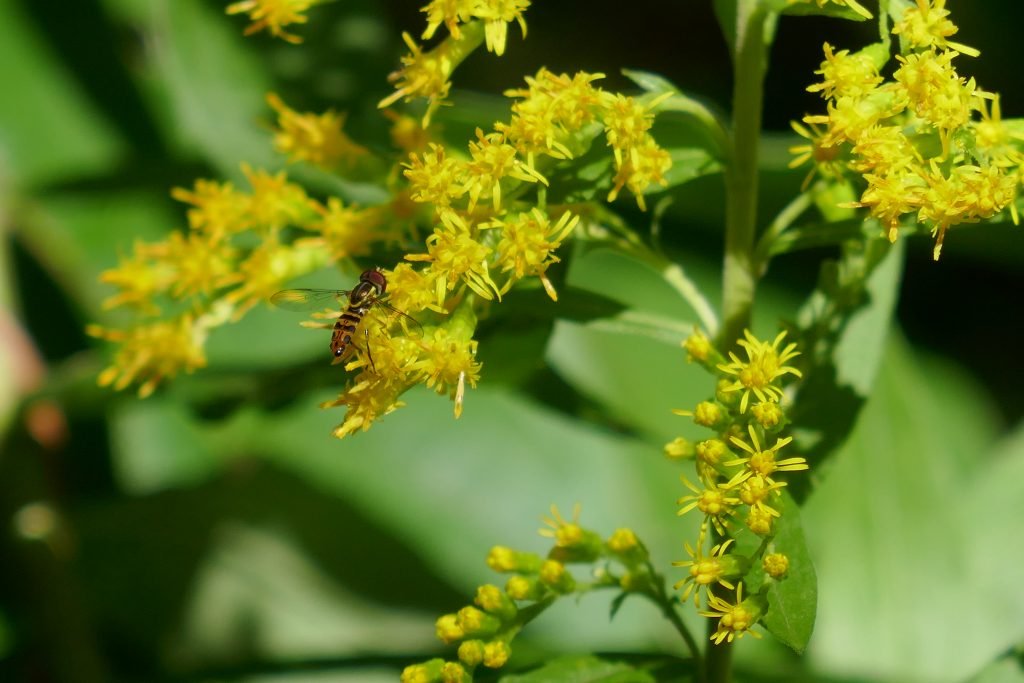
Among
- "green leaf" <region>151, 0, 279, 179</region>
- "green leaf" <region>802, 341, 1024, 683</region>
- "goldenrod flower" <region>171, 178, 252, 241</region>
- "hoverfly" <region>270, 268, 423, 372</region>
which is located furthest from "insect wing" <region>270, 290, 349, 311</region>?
"green leaf" <region>802, 341, 1024, 683</region>

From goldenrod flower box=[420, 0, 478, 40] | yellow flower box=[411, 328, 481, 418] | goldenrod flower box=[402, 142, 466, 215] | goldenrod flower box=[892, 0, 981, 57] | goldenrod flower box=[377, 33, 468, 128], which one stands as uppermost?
goldenrod flower box=[892, 0, 981, 57]

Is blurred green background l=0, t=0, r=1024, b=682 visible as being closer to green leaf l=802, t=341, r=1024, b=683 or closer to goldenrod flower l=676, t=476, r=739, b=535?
green leaf l=802, t=341, r=1024, b=683

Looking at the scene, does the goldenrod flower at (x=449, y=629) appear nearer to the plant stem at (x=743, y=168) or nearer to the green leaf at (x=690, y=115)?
the plant stem at (x=743, y=168)

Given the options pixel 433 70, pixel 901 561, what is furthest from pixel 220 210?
pixel 901 561

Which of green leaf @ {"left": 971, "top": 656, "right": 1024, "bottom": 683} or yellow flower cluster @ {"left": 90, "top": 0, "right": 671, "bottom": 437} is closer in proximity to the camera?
yellow flower cluster @ {"left": 90, "top": 0, "right": 671, "bottom": 437}

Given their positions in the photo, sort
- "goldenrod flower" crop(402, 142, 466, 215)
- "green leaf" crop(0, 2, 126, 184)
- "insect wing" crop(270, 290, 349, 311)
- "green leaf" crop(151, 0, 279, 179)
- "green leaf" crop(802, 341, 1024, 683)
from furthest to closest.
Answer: "green leaf" crop(0, 2, 126, 184) → "green leaf" crop(151, 0, 279, 179) → "green leaf" crop(802, 341, 1024, 683) → "insect wing" crop(270, 290, 349, 311) → "goldenrod flower" crop(402, 142, 466, 215)

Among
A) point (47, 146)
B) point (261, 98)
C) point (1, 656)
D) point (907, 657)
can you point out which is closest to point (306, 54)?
point (261, 98)

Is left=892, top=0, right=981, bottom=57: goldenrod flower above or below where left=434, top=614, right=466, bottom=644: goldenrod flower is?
above
